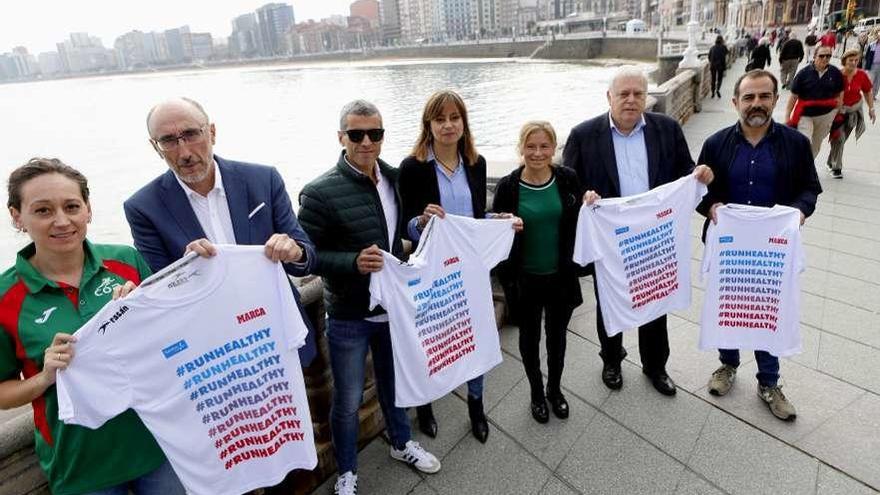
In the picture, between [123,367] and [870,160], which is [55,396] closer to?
[123,367]

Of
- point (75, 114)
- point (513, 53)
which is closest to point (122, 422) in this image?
point (75, 114)

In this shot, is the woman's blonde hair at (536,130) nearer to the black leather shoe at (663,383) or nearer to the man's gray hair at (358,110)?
the man's gray hair at (358,110)

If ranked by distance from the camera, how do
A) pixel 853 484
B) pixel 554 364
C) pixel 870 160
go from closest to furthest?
pixel 853 484, pixel 554 364, pixel 870 160

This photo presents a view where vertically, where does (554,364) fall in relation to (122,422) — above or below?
below

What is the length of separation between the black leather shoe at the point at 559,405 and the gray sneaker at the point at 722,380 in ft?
3.08

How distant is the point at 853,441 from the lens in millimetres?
2865

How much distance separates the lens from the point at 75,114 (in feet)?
164

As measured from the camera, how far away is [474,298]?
2.81 meters

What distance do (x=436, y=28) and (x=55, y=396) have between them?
168 m

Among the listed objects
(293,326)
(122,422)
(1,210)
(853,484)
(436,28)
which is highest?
(436,28)

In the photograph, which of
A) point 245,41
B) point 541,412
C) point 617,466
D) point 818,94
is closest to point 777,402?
point 617,466

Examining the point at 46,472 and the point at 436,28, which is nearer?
the point at 46,472

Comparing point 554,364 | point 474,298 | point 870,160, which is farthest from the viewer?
point 870,160

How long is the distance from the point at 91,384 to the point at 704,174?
305 centimetres
